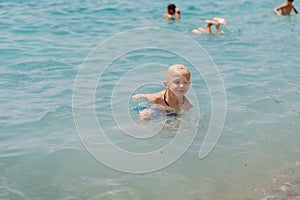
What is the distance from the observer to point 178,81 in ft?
18.1

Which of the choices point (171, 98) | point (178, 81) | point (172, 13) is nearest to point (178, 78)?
point (178, 81)

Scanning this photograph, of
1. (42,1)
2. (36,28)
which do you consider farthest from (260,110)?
(42,1)

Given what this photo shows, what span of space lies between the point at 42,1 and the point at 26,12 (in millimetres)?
2504

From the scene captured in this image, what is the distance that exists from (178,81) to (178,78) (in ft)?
0.17

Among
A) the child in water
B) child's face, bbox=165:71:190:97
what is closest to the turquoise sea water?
the child in water

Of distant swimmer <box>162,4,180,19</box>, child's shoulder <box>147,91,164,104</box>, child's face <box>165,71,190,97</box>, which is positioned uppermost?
child's face <box>165,71,190,97</box>

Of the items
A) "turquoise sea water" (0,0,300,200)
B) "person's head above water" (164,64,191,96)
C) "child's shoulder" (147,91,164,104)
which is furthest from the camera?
"child's shoulder" (147,91,164,104)

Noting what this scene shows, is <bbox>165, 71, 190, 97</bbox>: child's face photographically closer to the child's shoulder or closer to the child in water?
the child in water

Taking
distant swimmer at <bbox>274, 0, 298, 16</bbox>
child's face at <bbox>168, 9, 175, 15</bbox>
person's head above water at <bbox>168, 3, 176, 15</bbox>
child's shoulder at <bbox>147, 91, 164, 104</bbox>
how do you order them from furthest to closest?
distant swimmer at <bbox>274, 0, 298, 16</bbox>
child's face at <bbox>168, 9, 175, 15</bbox>
person's head above water at <bbox>168, 3, 176, 15</bbox>
child's shoulder at <bbox>147, 91, 164, 104</bbox>

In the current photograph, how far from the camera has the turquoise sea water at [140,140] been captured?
403 cm

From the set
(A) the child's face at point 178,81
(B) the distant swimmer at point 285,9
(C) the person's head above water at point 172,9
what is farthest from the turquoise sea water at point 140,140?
(B) the distant swimmer at point 285,9

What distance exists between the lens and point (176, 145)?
5000 mm

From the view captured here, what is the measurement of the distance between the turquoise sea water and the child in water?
1.22ft

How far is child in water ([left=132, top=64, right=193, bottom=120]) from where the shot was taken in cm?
553
